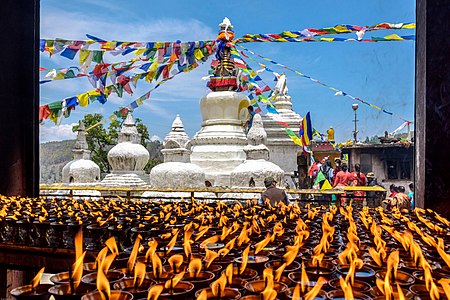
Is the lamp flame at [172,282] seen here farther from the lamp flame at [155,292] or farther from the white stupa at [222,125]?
the white stupa at [222,125]

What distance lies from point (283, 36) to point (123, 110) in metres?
6.40

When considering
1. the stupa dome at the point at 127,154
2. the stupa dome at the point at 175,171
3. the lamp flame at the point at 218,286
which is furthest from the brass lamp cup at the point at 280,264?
the stupa dome at the point at 127,154

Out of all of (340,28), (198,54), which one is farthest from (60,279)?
(198,54)

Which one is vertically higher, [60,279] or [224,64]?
[224,64]

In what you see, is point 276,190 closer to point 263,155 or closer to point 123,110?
point 263,155

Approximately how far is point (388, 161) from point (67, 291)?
21.5 m

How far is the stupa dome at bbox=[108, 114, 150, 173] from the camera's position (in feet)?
47.0

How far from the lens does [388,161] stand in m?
21.5

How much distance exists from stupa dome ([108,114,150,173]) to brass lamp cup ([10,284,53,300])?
12.7 m

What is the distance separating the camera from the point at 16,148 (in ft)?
20.8

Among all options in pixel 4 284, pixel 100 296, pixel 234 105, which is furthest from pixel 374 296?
pixel 234 105

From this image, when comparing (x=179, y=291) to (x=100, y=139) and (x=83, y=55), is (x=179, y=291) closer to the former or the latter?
(x=83, y=55)

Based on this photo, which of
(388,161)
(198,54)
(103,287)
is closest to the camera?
(103,287)

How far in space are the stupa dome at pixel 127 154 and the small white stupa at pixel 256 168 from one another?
4.17 m
